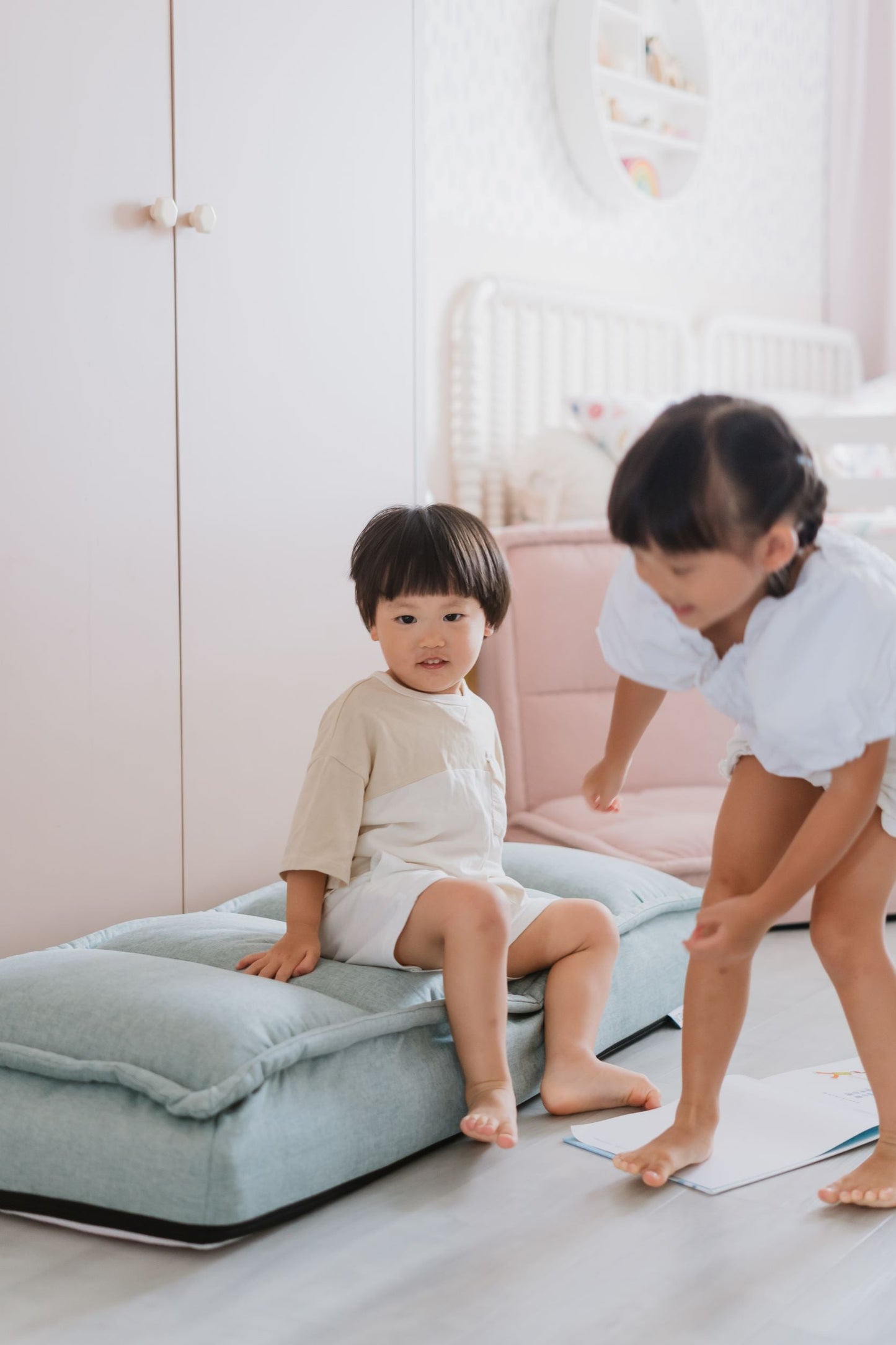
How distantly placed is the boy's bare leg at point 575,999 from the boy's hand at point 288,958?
0.21m

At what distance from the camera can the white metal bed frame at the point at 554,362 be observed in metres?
2.87

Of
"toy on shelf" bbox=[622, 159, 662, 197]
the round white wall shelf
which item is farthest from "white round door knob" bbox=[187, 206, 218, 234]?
"toy on shelf" bbox=[622, 159, 662, 197]

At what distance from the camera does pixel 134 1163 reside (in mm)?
1075

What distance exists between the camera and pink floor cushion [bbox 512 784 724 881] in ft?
6.48

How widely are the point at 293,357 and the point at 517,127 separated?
4.63 ft

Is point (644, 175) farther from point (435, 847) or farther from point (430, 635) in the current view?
point (435, 847)

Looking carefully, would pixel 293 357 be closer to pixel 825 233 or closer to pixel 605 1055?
pixel 605 1055

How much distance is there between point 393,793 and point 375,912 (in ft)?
0.39

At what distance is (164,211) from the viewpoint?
1681 millimetres

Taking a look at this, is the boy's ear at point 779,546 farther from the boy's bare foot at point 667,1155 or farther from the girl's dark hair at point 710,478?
the boy's bare foot at point 667,1155

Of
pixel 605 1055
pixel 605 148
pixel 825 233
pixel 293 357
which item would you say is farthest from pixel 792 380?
pixel 605 1055

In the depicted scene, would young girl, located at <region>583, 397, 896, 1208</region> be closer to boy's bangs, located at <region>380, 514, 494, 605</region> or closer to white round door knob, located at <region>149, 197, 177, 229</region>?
boy's bangs, located at <region>380, 514, 494, 605</region>

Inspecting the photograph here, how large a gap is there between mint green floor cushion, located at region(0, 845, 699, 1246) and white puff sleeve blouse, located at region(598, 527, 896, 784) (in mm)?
428

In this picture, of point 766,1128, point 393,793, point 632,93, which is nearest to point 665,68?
point 632,93
